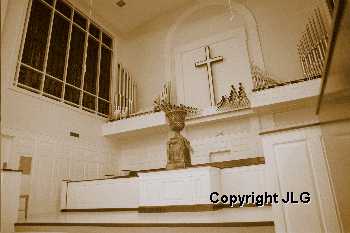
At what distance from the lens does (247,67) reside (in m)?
9.98

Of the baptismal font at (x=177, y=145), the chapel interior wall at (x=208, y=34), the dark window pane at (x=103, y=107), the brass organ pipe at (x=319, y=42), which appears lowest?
the baptismal font at (x=177, y=145)

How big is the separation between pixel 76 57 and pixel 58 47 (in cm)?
81

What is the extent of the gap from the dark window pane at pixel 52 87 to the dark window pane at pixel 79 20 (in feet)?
8.72

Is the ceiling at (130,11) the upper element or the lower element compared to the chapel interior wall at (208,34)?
upper

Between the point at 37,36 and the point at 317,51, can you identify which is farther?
the point at 37,36

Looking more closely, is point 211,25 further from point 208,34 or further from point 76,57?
point 76,57

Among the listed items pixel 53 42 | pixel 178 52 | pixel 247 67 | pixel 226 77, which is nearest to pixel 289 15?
pixel 247 67

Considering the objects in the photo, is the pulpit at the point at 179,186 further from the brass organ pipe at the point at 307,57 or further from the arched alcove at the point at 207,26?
the arched alcove at the point at 207,26

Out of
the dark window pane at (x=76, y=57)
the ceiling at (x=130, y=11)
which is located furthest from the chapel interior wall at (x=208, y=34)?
the dark window pane at (x=76, y=57)

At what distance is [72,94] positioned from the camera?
9359 mm

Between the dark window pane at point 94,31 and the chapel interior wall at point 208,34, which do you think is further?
the dark window pane at point 94,31

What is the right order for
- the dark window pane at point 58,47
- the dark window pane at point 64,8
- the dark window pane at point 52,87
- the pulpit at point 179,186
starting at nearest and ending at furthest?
1. the pulpit at point 179,186
2. the dark window pane at point 52,87
3. the dark window pane at point 58,47
4. the dark window pane at point 64,8

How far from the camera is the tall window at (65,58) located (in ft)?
26.7

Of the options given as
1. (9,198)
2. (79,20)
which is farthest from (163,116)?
(9,198)
